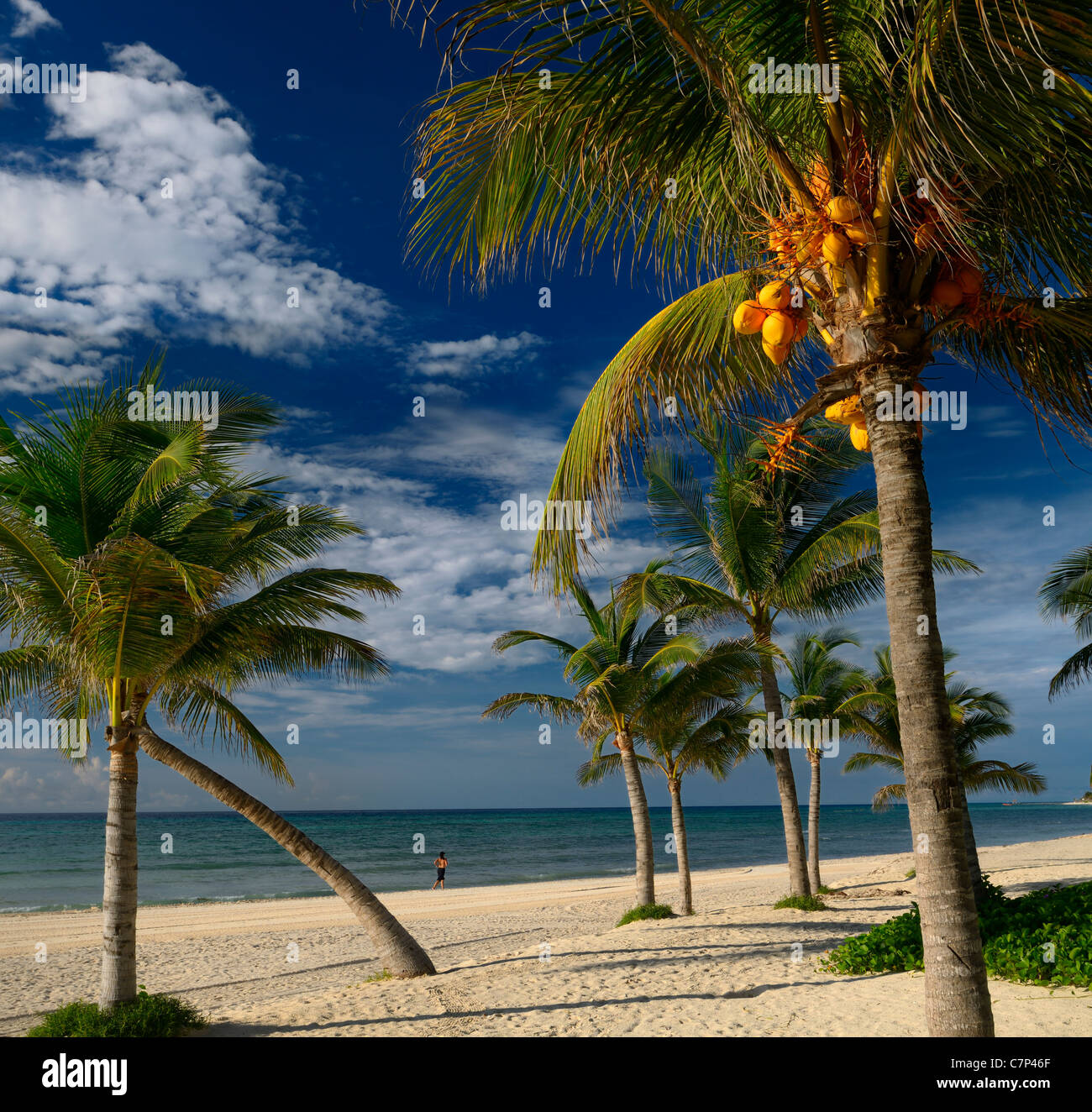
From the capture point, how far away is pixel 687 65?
374 centimetres

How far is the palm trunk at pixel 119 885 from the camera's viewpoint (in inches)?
325

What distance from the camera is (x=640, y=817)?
15.8m

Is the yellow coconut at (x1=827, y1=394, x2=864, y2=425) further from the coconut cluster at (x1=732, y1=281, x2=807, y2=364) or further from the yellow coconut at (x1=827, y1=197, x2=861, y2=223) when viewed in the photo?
the yellow coconut at (x1=827, y1=197, x2=861, y2=223)

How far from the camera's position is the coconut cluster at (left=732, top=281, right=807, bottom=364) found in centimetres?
365

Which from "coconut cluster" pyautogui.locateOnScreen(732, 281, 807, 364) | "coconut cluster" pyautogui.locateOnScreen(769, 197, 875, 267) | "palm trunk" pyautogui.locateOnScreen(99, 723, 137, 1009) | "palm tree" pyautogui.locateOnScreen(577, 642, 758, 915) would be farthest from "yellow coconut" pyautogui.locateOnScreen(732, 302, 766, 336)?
"palm tree" pyautogui.locateOnScreen(577, 642, 758, 915)

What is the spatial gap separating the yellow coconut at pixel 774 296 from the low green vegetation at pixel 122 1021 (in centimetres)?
862

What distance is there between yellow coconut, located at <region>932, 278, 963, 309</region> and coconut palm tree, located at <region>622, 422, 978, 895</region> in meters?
9.49

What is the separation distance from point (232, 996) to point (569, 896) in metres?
18.6

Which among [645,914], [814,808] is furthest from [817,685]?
[645,914]

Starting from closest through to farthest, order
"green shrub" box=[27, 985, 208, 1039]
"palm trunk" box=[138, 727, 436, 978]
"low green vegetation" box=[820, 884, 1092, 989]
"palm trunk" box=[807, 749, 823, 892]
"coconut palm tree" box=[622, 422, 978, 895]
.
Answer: "low green vegetation" box=[820, 884, 1092, 989] → "green shrub" box=[27, 985, 208, 1039] → "palm trunk" box=[138, 727, 436, 978] → "coconut palm tree" box=[622, 422, 978, 895] → "palm trunk" box=[807, 749, 823, 892]

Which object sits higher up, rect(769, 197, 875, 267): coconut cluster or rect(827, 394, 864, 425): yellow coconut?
rect(769, 197, 875, 267): coconut cluster

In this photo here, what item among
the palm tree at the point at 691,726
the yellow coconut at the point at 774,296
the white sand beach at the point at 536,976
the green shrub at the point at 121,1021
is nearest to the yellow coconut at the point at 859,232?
the yellow coconut at the point at 774,296
